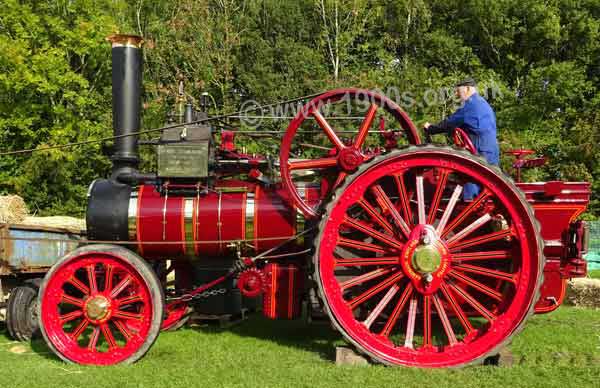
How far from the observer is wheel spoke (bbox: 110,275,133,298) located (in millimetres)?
5531

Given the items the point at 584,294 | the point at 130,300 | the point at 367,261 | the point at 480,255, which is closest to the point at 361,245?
the point at 367,261

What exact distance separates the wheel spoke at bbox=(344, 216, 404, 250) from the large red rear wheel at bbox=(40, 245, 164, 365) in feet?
6.40

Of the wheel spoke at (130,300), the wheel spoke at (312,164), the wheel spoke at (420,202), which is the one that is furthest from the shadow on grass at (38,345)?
the wheel spoke at (420,202)

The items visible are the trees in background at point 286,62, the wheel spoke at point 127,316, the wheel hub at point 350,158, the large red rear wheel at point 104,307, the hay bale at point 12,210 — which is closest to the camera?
the large red rear wheel at point 104,307

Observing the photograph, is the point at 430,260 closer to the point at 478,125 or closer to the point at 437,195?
the point at 437,195

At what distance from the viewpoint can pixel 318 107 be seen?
18.9 feet

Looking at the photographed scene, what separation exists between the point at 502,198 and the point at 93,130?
1918cm

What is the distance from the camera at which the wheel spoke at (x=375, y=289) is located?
17.0 feet

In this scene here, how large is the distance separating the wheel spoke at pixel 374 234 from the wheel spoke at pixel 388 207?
0.12 m

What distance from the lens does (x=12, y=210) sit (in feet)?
36.3

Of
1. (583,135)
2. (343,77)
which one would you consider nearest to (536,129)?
(583,135)

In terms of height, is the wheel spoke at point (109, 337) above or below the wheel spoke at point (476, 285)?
below

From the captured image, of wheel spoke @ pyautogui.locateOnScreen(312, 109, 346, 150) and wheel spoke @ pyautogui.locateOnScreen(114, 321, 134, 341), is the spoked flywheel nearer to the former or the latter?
wheel spoke @ pyautogui.locateOnScreen(312, 109, 346, 150)

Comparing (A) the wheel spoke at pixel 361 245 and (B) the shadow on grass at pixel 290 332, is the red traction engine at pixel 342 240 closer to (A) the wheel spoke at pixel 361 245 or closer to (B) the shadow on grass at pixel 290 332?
(A) the wheel spoke at pixel 361 245
